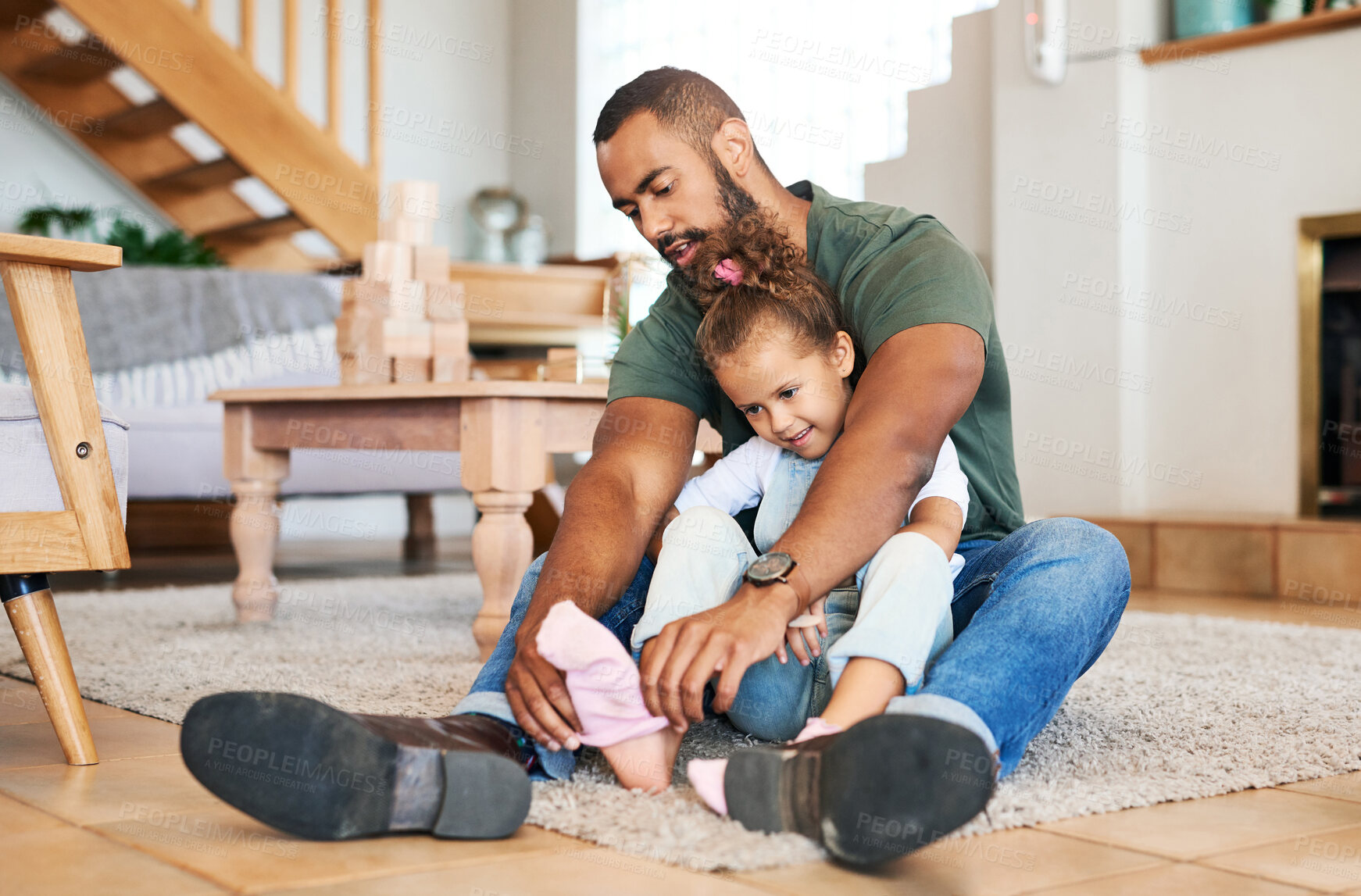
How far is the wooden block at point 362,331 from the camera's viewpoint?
7.53 feet

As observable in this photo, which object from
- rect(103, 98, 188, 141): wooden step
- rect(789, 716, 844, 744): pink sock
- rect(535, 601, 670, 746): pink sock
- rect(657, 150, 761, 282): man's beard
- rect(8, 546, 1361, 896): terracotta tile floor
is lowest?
rect(8, 546, 1361, 896): terracotta tile floor

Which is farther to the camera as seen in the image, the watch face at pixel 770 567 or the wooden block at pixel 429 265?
the wooden block at pixel 429 265

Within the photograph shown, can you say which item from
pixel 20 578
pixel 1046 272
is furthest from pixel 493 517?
pixel 1046 272

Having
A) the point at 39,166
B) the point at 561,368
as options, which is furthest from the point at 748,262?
the point at 39,166

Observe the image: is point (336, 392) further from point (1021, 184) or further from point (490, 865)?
point (1021, 184)

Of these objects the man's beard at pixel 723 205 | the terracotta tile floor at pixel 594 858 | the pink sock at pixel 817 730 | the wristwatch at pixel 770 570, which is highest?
the man's beard at pixel 723 205

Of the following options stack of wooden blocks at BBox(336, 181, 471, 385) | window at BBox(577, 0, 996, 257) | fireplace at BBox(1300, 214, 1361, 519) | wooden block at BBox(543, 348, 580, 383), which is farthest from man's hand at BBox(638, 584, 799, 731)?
window at BBox(577, 0, 996, 257)

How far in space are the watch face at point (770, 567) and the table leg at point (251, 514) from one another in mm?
1621

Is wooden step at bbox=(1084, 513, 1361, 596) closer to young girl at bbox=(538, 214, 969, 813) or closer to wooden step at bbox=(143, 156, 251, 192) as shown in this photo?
young girl at bbox=(538, 214, 969, 813)

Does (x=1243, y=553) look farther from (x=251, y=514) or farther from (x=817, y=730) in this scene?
(x=817, y=730)

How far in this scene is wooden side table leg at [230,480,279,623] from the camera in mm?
2389

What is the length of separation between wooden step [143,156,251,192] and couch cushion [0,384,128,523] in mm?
3713

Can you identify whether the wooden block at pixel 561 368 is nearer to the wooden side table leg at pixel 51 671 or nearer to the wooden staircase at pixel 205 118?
the wooden side table leg at pixel 51 671

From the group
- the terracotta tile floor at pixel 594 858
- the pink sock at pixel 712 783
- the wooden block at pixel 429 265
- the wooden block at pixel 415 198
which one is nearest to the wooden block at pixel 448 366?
the wooden block at pixel 429 265
